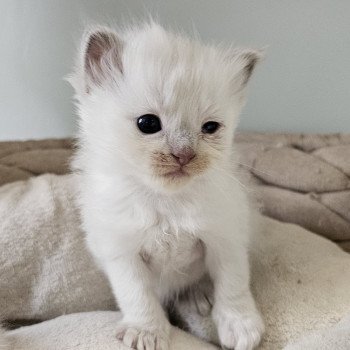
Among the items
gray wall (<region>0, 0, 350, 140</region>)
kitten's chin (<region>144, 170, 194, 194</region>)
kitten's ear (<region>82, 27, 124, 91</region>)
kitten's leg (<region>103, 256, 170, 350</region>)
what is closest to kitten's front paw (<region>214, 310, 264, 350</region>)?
kitten's leg (<region>103, 256, 170, 350</region>)

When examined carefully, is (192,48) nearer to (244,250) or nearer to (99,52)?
(99,52)

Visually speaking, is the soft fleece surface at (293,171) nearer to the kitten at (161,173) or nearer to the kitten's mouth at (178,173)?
the kitten at (161,173)

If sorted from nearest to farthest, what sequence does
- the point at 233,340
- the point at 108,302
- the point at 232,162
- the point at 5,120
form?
the point at 233,340 < the point at 232,162 < the point at 108,302 < the point at 5,120

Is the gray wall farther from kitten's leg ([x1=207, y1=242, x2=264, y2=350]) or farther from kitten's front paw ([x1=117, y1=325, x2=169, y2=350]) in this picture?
kitten's front paw ([x1=117, y1=325, x2=169, y2=350])

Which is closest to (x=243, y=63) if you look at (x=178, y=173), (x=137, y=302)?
(x=178, y=173)

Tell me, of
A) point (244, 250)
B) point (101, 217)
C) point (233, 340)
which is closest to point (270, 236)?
point (244, 250)

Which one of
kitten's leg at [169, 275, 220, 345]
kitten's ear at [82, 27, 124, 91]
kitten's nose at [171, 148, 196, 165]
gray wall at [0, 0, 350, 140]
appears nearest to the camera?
kitten's nose at [171, 148, 196, 165]

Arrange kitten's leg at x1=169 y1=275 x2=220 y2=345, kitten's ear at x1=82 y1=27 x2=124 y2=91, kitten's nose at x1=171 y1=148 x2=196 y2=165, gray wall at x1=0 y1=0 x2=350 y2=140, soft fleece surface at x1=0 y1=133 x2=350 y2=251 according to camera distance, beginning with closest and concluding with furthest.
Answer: kitten's nose at x1=171 y1=148 x2=196 y2=165
kitten's ear at x1=82 y1=27 x2=124 y2=91
kitten's leg at x1=169 y1=275 x2=220 y2=345
soft fleece surface at x1=0 y1=133 x2=350 y2=251
gray wall at x1=0 y1=0 x2=350 y2=140
